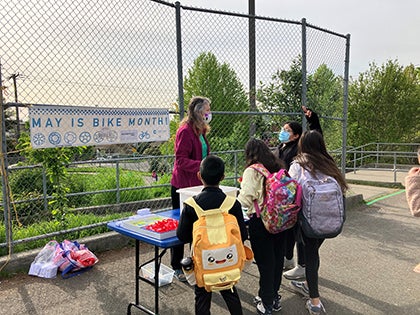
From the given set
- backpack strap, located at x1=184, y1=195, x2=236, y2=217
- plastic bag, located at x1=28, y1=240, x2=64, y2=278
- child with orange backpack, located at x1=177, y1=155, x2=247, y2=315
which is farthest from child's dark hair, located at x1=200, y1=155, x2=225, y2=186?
plastic bag, located at x1=28, y1=240, x2=64, y2=278

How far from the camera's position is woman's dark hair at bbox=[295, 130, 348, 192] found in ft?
10.3

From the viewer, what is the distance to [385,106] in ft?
53.3

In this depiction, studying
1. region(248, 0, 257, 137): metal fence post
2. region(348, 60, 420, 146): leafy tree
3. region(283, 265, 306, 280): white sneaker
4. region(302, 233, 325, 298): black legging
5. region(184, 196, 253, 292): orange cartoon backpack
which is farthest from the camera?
region(348, 60, 420, 146): leafy tree

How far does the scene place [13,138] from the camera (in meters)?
4.54

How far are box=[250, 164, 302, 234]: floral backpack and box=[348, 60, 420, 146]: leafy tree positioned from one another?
14.8 metres

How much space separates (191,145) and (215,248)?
1.44m

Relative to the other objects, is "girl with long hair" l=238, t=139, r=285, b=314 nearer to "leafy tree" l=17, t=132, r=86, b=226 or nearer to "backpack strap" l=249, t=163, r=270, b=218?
"backpack strap" l=249, t=163, r=270, b=218

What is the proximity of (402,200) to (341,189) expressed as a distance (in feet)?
19.2

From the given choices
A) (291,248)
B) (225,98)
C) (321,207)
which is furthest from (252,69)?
(225,98)

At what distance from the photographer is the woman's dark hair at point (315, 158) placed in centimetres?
315

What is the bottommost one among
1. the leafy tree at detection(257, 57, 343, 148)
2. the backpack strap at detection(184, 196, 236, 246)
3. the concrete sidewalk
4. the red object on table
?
the concrete sidewalk

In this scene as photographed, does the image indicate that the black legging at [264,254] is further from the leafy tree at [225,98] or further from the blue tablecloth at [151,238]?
the leafy tree at [225,98]

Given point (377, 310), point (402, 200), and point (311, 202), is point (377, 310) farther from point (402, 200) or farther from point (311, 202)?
point (402, 200)

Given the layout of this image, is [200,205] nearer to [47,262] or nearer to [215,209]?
[215,209]
